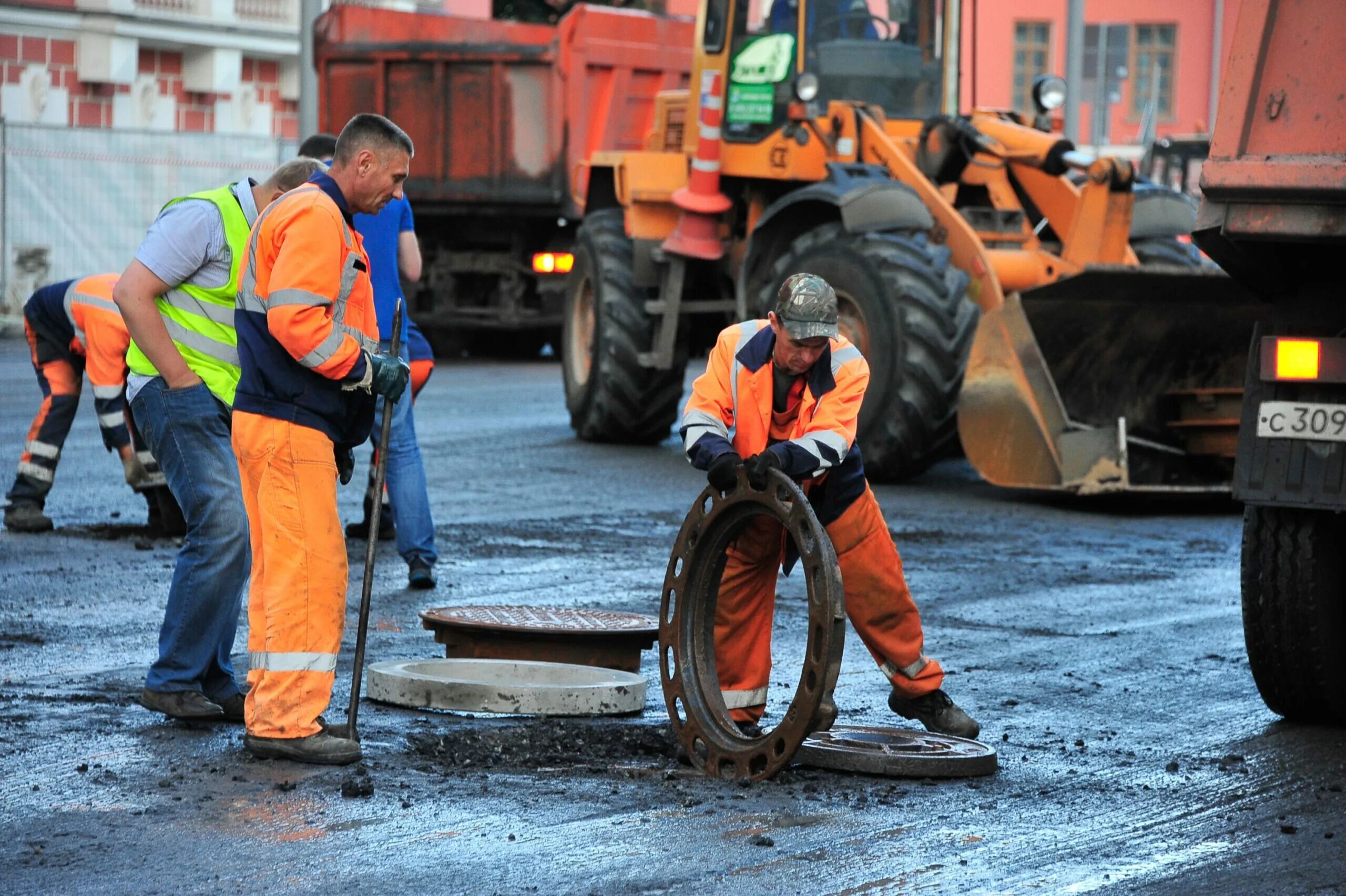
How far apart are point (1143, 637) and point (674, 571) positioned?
2.58m

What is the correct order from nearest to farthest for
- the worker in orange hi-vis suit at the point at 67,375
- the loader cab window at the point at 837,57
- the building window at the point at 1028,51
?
the worker in orange hi-vis suit at the point at 67,375 → the loader cab window at the point at 837,57 → the building window at the point at 1028,51

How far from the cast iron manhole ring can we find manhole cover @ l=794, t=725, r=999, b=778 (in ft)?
0.35

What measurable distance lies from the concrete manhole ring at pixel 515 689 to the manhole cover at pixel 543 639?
0.58 feet

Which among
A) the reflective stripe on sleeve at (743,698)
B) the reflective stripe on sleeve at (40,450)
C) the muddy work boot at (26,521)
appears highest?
the reflective stripe on sleeve at (40,450)

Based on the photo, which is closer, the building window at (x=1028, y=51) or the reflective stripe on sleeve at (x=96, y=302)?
the reflective stripe on sleeve at (x=96, y=302)

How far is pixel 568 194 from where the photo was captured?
1995 cm

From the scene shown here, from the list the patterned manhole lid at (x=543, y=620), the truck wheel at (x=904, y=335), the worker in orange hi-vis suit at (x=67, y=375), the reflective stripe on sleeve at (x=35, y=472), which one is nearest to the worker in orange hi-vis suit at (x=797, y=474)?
the patterned manhole lid at (x=543, y=620)

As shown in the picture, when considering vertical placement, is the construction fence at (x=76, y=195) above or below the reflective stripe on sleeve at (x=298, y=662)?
above

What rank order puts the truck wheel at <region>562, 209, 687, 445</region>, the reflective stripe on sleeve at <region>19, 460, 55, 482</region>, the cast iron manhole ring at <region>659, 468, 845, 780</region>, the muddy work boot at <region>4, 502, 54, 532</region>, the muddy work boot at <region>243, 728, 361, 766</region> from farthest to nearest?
the truck wheel at <region>562, 209, 687, 445</region> → the reflective stripe on sleeve at <region>19, 460, 55, 482</region> → the muddy work boot at <region>4, 502, 54, 532</region> → the muddy work boot at <region>243, 728, 361, 766</region> → the cast iron manhole ring at <region>659, 468, 845, 780</region>

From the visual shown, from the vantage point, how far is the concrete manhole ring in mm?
6121

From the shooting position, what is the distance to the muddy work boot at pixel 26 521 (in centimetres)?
983

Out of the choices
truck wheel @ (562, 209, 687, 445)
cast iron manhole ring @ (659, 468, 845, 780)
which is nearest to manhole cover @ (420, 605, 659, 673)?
cast iron manhole ring @ (659, 468, 845, 780)

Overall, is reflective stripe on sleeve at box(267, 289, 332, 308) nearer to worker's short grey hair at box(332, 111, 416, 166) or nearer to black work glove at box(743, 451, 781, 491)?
worker's short grey hair at box(332, 111, 416, 166)

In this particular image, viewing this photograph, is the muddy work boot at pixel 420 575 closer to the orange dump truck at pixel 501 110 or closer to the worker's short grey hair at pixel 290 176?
the worker's short grey hair at pixel 290 176
